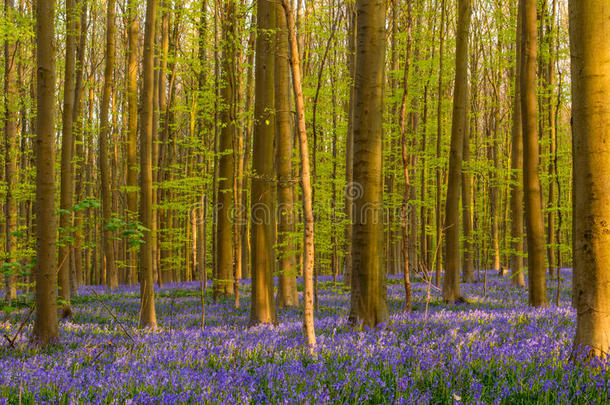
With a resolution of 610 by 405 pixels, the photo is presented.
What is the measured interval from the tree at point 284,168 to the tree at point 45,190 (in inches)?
179

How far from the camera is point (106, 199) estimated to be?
19938 millimetres

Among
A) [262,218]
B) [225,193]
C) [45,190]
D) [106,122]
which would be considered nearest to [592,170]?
[262,218]

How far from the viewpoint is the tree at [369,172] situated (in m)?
7.86

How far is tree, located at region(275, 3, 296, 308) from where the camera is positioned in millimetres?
10719

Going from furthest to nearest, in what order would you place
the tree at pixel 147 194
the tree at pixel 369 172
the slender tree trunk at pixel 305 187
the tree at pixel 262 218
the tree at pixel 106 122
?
the tree at pixel 106 122 → the tree at pixel 147 194 → the tree at pixel 262 218 → the tree at pixel 369 172 → the slender tree trunk at pixel 305 187

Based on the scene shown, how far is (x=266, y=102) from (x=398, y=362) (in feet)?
21.8

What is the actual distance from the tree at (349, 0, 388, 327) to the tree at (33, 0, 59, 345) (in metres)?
4.95

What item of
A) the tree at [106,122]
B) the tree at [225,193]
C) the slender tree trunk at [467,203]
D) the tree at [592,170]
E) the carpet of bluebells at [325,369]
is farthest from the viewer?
the slender tree trunk at [467,203]

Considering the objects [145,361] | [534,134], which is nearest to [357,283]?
[145,361]

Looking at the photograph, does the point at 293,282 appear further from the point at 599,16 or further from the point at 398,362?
the point at 599,16

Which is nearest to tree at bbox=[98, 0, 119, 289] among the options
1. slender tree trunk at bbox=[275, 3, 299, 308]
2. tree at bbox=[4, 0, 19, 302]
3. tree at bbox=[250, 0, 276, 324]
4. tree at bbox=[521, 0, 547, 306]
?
tree at bbox=[4, 0, 19, 302]

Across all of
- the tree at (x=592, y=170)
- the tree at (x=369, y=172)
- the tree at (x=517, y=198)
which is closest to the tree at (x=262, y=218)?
the tree at (x=369, y=172)

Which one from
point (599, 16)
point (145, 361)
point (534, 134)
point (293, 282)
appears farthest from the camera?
point (293, 282)

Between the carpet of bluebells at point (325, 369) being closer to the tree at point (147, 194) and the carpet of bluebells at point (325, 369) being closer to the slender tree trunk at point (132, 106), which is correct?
the tree at point (147, 194)
